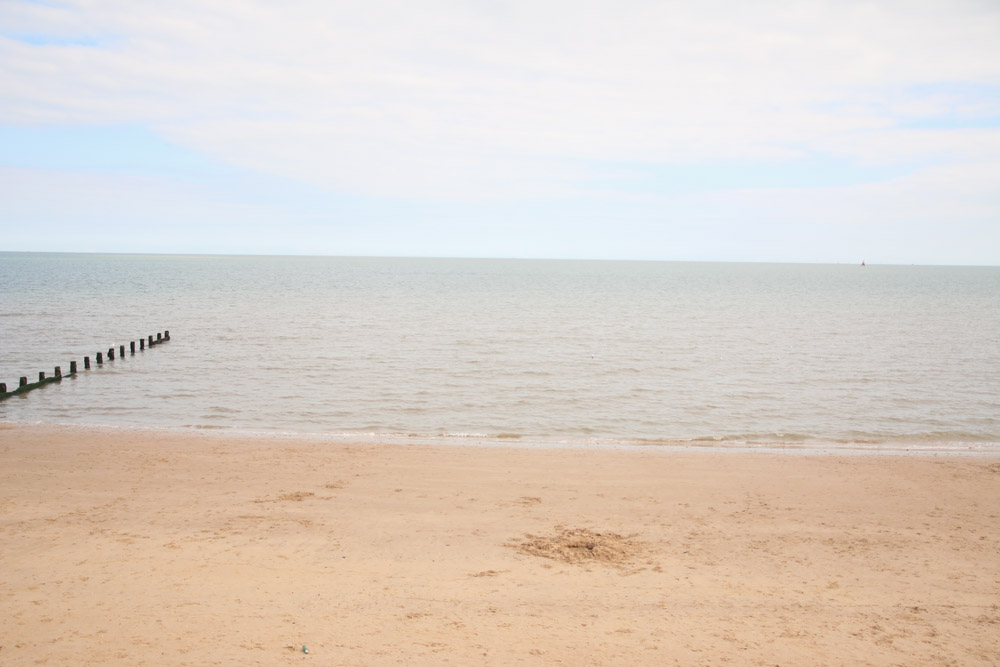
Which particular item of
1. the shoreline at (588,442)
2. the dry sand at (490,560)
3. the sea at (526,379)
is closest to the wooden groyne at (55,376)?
the sea at (526,379)

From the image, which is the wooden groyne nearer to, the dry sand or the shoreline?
the shoreline

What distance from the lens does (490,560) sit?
28.3ft

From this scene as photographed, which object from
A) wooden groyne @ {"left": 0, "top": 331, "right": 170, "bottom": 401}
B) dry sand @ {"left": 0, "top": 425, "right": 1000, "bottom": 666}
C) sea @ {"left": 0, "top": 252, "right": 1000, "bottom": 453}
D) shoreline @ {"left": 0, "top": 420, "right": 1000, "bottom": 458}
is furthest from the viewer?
wooden groyne @ {"left": 0, "top": 331, "right": 170, "bottom": 401}

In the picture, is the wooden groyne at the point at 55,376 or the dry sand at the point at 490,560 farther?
the wooden groyne at the point at 55,376

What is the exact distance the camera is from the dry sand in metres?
6.63

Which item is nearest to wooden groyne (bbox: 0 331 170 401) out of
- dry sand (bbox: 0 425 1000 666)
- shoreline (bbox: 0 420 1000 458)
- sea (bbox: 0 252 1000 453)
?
sea (bbox: 0 252 1000 453)

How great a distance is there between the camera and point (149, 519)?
9.91 m

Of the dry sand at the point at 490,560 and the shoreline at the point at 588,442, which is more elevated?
the dry sand at the point at 490,560

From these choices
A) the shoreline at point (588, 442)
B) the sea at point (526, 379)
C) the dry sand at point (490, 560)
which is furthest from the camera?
the sea at point (526, 379)

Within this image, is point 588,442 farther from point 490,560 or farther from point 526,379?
point 526,379

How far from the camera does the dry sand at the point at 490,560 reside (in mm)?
6629

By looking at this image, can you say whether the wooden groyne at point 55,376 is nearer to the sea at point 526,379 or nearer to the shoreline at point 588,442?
the sea at point 526,379

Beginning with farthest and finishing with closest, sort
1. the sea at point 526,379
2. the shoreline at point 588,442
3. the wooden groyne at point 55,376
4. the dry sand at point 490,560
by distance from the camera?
the wooden groyne at point 55,376
the sea at point 526,379
the shoreline at point 588,442
the dry sand at point 490,560

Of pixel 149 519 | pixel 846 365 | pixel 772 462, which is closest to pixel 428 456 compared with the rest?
pixel 149 519
